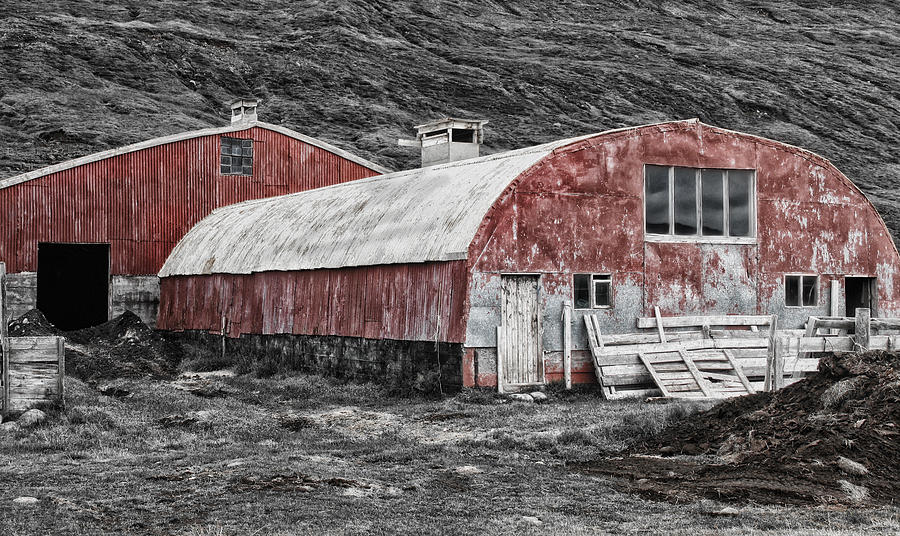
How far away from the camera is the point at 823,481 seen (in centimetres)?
1382

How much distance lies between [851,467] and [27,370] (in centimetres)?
1284

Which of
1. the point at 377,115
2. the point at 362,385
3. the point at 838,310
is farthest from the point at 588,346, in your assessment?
the point at 377,115

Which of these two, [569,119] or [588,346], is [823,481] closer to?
[588,346]

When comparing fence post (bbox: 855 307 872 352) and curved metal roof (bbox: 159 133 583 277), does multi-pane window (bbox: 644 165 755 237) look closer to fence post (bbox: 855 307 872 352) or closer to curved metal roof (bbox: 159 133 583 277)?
curved metal roof (bbox: 159 133 583 277)

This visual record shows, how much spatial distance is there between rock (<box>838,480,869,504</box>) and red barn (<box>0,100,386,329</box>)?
92.1ft

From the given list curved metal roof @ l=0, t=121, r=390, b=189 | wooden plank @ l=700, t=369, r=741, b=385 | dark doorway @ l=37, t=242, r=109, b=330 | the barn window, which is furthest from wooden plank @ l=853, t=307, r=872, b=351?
dark doorway @ l=37, t=242, r=109, b=330

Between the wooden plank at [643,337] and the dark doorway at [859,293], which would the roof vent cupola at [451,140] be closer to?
the wooden plank at [643,337]

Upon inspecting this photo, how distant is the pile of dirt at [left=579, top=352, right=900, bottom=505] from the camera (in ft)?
44.7

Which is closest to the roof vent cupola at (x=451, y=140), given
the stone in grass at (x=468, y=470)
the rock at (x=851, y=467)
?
the stone in grass at (x=468, y=470)

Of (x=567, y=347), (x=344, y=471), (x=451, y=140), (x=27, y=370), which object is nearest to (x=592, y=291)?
(x=567, y=347)

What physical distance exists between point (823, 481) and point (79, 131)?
2376 inches

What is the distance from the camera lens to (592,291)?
24.9 meters

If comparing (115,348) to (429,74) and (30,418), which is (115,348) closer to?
(30,418)

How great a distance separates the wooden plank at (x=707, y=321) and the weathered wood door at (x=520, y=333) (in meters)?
2.43
